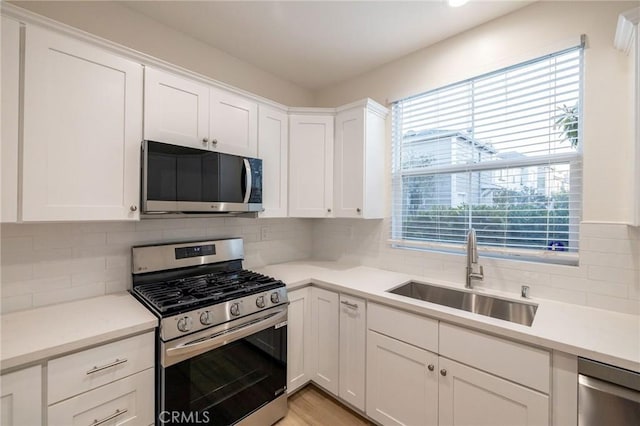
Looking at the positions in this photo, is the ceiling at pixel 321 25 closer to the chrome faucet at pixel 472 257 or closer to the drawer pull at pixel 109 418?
the chrome faucet at pixel 472 257

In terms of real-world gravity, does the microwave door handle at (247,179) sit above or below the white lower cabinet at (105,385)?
above

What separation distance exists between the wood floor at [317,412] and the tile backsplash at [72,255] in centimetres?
145

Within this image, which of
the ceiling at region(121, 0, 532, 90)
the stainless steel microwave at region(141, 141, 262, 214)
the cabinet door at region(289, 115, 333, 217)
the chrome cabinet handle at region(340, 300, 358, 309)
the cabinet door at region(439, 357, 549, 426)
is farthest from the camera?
the cabinet door at region(289, 115, 333, 217)

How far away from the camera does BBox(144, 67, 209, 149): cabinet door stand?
1639 millimetres

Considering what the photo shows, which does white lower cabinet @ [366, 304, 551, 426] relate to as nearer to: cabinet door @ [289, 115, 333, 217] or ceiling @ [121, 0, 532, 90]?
cabinet door @ [289, 115, 333, 217]

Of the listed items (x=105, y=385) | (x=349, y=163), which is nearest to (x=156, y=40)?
(x=349, y=163)

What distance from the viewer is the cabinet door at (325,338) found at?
6.75ft

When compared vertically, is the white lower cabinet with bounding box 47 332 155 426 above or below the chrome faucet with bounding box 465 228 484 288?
below

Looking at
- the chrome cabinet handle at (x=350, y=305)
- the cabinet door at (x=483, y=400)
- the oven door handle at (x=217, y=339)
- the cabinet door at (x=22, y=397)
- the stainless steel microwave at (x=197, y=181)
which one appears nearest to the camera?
the cabinet door at (x=22, y=397)

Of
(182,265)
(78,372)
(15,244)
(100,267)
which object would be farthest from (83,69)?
(78,372)

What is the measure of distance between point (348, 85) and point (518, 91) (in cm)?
152

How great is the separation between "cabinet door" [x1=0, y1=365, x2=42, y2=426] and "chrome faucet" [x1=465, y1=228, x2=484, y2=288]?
7.59ft

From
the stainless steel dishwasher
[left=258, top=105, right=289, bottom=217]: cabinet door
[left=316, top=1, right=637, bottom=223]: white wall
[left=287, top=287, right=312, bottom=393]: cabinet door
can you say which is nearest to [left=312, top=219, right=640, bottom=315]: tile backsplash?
[left=316, top=1, right=637, bottom=223]: white wall

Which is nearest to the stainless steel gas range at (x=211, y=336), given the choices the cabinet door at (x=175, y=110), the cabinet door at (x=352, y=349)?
the cabinet door at (x=352, y=349)
